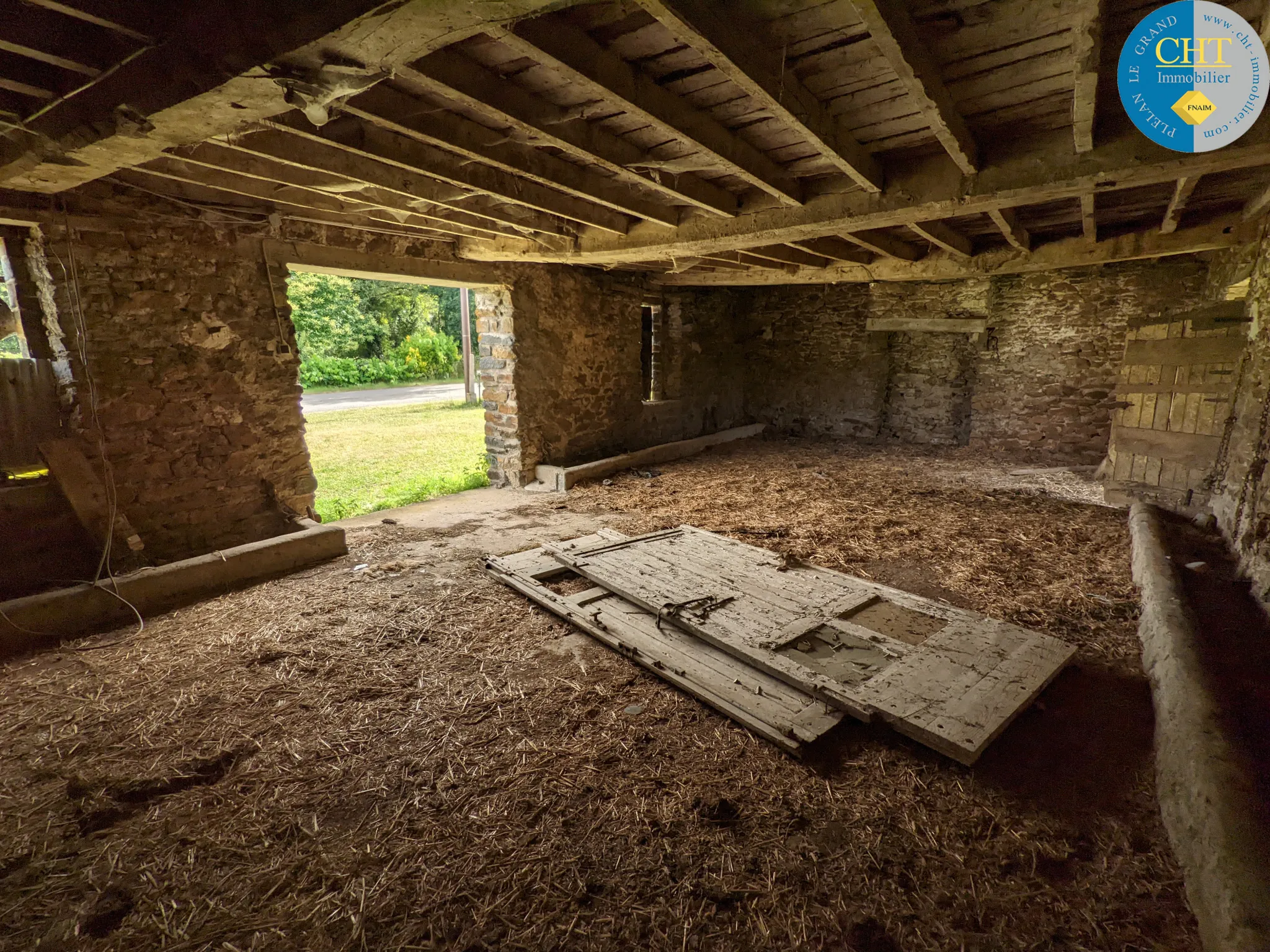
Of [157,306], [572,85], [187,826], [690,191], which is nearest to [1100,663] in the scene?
[690,191]

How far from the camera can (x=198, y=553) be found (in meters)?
4.10

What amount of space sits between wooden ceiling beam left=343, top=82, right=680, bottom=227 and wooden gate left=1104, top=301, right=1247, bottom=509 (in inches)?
183

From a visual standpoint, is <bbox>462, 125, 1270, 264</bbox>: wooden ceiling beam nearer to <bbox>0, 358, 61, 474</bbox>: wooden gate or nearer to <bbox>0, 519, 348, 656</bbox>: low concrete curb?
<bbox>0, 519, 348, 656</bbox>: low concrete curb

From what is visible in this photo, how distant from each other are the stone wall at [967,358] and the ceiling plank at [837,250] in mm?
2775

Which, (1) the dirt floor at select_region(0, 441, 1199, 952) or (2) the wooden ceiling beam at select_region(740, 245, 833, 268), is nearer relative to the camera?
(1) the dirt floor at select_region(0, 441, 1199, 952)

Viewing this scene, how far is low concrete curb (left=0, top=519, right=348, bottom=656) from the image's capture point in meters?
2.99

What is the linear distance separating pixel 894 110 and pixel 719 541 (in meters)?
2.90

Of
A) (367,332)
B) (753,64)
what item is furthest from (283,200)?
(367,332)

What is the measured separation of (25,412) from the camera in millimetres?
3432

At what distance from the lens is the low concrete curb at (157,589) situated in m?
2.99

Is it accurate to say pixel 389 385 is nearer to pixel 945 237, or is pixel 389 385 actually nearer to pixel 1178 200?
pixel 945 237

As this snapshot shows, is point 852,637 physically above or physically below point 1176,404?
below

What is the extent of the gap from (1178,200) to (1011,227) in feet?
3.57

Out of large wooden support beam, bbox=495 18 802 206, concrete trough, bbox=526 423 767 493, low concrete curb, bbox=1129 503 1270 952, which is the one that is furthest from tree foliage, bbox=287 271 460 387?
low concrete curb, bbox=1129 503 1270 952
